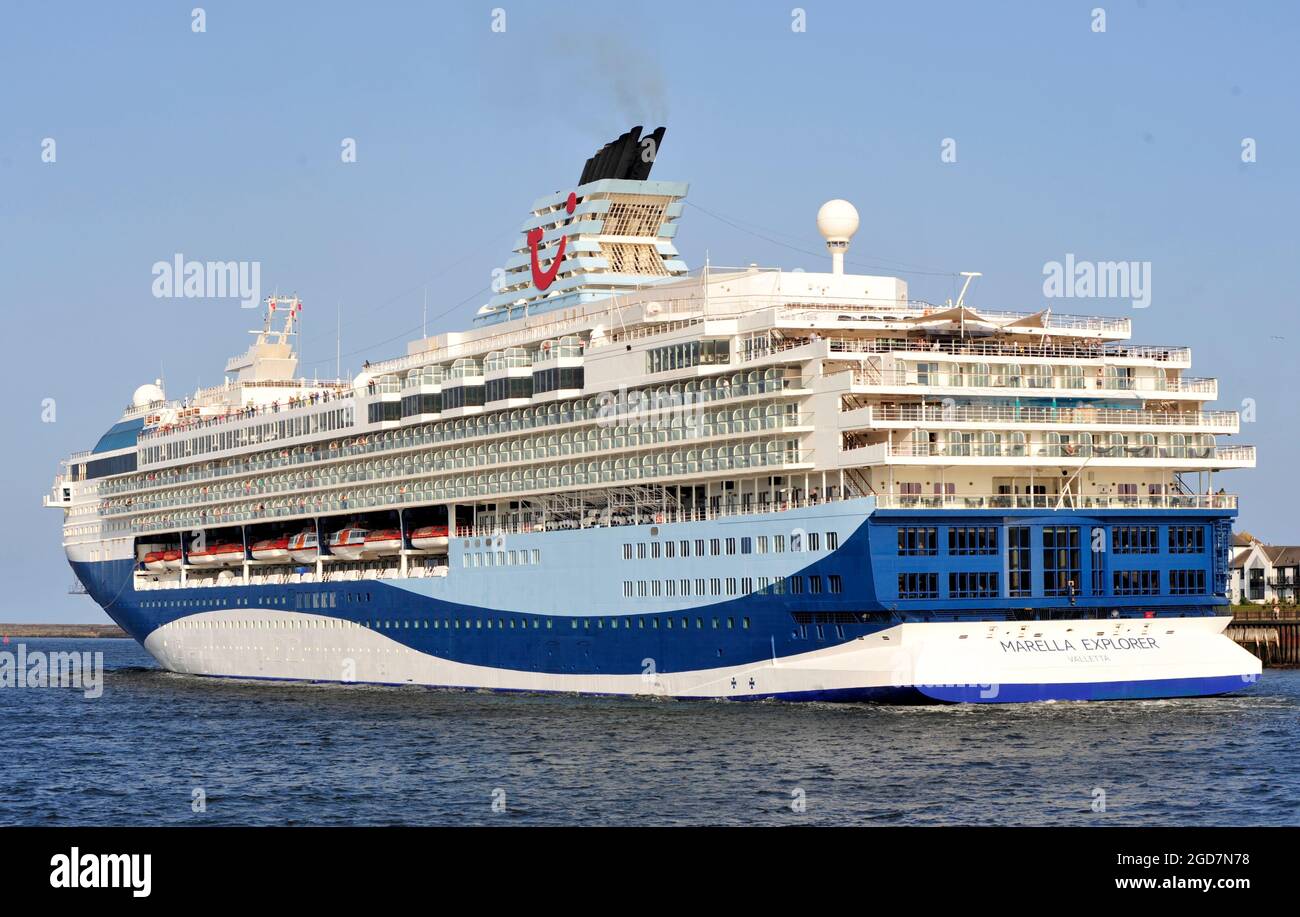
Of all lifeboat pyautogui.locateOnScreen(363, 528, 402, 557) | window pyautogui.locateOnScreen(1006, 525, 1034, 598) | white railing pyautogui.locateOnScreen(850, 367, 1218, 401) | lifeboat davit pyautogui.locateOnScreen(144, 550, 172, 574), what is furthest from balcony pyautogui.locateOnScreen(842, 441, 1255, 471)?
lifeboat davit pyautogui.locateOnScreen(144, 550, 172, 574)

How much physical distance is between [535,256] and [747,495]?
18.6m

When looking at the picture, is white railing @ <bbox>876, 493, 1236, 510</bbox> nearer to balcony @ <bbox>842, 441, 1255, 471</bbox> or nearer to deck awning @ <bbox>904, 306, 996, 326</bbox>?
balcony @ <bbox>842, 441, 1255, 471</bbox>

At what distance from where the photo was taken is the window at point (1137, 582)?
4928 centimetres

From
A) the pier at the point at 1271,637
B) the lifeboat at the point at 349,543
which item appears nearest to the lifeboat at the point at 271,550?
the lifeboat at the point at 349,543

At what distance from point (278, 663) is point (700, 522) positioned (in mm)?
30141

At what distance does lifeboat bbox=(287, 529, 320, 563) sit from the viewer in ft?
250

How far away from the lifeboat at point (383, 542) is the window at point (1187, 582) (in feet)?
107

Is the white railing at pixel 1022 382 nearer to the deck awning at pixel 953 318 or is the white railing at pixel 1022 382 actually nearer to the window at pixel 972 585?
the deck awning at pixel 953 318

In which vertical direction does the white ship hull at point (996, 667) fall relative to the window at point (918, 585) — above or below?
below

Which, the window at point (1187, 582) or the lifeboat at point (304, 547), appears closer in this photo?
the window at point (1187, 582)

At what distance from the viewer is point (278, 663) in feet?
252

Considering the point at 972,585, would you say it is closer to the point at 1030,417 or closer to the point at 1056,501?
the point at 1056,501
